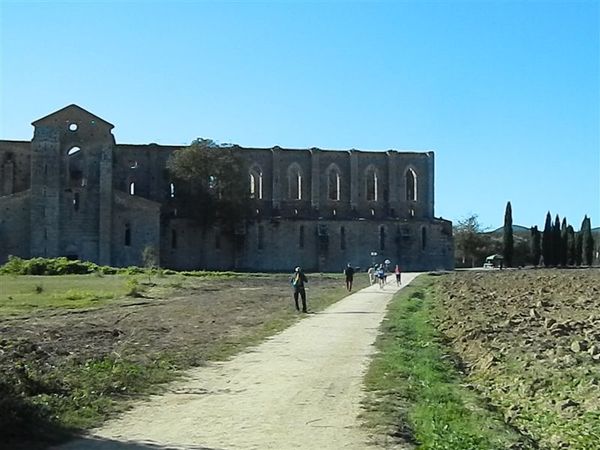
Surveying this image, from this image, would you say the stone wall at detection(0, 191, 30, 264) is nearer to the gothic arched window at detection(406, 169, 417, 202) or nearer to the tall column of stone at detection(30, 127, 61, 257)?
the tall column of stone at detection(30, 127, 61, 257)

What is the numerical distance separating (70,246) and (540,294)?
4115 cm

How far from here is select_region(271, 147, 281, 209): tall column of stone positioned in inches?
3297

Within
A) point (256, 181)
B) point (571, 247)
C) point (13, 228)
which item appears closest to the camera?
point (13, 228)

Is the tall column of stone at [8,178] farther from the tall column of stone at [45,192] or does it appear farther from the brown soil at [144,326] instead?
the brown soil at [144,326]

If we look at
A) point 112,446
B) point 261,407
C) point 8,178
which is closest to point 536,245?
point 8,178

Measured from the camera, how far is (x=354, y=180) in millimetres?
86125

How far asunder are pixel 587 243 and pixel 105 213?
60.0 m

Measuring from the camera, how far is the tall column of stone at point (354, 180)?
282 ft

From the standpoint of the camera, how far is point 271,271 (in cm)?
7844

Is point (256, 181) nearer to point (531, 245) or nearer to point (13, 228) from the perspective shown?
point (13, 228)

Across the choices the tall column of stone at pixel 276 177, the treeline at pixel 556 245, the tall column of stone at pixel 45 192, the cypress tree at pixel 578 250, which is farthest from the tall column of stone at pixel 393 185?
the tall column of stone at pixel 45 192

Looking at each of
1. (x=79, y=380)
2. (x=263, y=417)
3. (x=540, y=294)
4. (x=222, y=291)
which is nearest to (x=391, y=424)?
(x=263, y=417)

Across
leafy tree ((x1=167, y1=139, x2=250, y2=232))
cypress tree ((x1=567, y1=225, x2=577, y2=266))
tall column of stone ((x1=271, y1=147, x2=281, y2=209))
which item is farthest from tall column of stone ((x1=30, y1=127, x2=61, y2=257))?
cypress tree ((x1=567, y1=225, x2=577, y2=266))

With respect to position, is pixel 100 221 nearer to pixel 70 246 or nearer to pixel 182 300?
pixel 70 246
